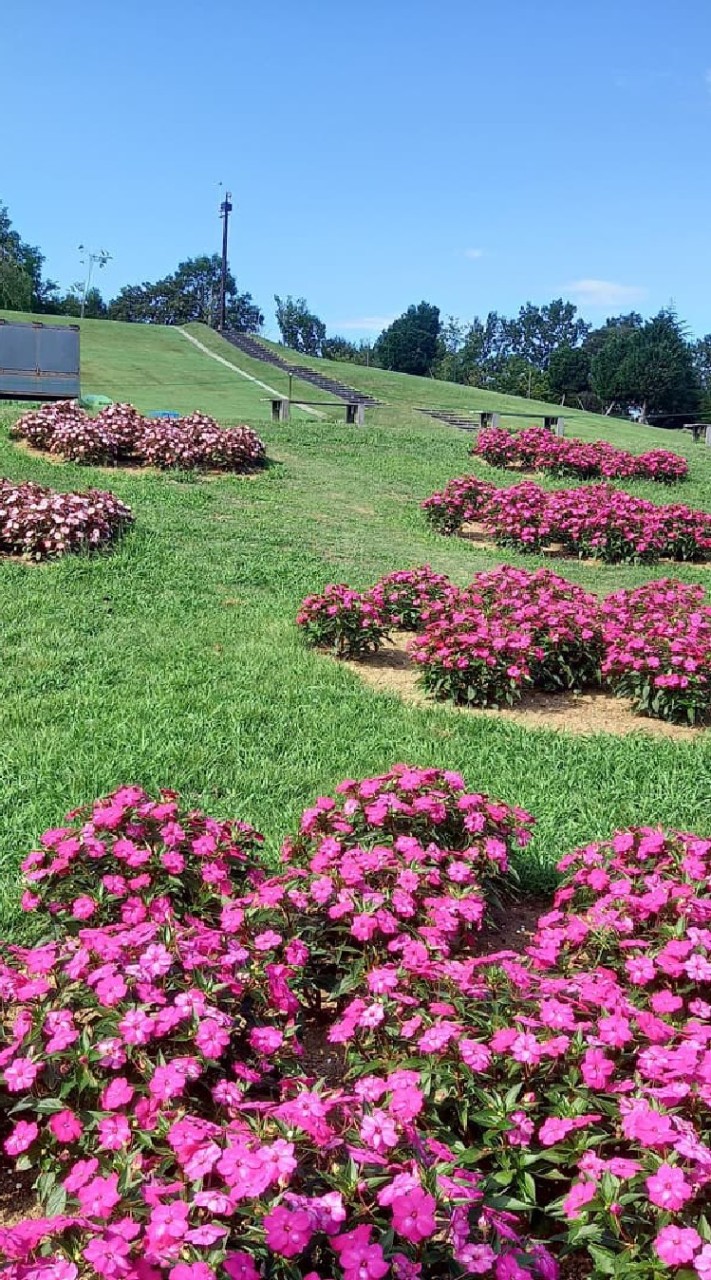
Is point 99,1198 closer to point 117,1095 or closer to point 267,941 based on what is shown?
point 117,1095

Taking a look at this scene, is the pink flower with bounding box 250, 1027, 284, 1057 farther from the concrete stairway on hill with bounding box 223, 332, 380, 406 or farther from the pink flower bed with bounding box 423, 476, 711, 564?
the concrete stairway on hill with bounding box 223, 332, 380, 406

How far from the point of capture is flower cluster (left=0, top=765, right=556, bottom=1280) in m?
1.48

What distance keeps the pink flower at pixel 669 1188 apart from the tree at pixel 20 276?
5595 centimetres

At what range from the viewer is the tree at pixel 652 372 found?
51.4 m

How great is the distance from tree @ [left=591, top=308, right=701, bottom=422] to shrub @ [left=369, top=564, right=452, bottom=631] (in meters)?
47.7

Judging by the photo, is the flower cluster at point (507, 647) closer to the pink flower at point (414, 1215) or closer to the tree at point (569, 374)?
the pink flower at point (414, 1215)

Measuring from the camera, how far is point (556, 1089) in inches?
78.0

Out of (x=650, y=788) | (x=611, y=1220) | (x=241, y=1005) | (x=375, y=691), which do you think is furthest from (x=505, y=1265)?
(x=375, y=691)

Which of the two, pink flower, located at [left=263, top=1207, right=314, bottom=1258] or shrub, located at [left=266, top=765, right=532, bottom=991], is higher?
pink flower, located at [left=263, top=1207, right=314, bottom=1258]

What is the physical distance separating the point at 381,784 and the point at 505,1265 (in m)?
1.91

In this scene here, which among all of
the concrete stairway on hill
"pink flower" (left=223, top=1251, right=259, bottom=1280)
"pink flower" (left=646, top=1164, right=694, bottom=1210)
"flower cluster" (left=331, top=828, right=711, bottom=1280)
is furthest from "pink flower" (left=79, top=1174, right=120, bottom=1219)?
the concrete stairway on hill

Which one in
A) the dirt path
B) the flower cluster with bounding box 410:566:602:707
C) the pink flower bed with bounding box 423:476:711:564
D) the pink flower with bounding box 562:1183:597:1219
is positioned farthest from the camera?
the dirt path

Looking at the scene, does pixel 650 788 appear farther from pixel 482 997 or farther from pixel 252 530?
pixel 252 530

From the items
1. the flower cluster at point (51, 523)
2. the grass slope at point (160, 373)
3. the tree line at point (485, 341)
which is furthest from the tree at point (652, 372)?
the flower cluster at point (51, 523)
